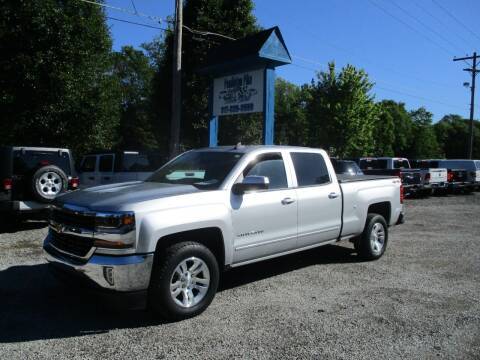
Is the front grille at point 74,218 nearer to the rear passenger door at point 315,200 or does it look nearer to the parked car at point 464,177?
the rear passenger door at point 315,200

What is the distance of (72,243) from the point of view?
439cm

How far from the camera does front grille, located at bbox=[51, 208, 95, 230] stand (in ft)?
13.6

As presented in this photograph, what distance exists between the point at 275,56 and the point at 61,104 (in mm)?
8084

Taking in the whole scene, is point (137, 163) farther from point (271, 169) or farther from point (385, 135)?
point (385, 135)

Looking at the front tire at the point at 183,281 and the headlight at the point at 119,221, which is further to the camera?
the front tire at the point at 183,281

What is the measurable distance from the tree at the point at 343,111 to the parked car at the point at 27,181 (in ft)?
76.9

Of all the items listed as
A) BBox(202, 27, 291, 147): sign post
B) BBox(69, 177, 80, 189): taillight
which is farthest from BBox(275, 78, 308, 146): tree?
BBox(69, 177, 80, 189): taillight

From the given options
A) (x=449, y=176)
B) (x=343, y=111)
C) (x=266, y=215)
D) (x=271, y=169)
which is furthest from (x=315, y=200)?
(x=343, y=111)

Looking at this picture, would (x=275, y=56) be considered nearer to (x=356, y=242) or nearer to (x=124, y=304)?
(x=356, y=242)

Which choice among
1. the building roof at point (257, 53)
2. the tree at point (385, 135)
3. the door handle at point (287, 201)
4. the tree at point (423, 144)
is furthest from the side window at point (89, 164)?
the tree at point (423, 144)

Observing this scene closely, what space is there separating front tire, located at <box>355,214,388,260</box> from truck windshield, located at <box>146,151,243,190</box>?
2.85 m

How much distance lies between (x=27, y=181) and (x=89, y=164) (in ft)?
13.0

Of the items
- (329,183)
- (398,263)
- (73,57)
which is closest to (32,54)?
(73,57)

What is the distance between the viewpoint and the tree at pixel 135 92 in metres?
44.0
